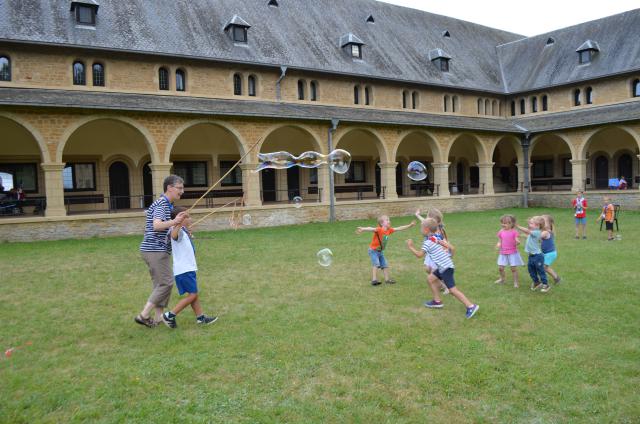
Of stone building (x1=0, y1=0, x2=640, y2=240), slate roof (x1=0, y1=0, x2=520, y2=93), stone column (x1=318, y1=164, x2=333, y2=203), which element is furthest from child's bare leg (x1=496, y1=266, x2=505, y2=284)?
slate roof (x1=0, y1=0, x2=520, y2=93)

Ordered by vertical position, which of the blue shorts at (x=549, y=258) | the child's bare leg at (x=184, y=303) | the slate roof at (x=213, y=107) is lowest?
the child's bare leg at (x=184, y=303)

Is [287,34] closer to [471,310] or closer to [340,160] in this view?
[340,160]

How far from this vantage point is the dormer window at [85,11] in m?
20.9

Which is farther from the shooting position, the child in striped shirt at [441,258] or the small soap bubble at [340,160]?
the small soap bubble at [340,160]

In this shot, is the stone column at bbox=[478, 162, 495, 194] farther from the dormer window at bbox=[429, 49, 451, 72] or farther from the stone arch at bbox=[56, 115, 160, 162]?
the stone arch at bbox=[56, 115, 160, 162]

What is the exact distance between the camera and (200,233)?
769 inches

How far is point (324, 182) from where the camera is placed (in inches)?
953

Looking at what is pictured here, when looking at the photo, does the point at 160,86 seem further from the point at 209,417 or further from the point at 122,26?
the point at 209,417

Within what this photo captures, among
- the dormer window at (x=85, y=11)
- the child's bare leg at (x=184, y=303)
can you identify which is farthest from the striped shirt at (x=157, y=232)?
the dormer window at (x=85, y=11)

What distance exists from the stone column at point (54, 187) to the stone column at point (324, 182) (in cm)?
1076

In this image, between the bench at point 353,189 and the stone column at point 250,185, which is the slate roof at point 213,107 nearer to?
the stone column at point 250,185

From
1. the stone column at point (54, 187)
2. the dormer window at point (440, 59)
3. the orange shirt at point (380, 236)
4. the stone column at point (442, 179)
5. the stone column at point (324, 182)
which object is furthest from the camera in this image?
the dormer window at point (440, 59)

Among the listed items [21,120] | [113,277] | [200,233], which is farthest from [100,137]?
[113,277]

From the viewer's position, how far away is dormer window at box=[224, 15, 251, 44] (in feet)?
79.4
